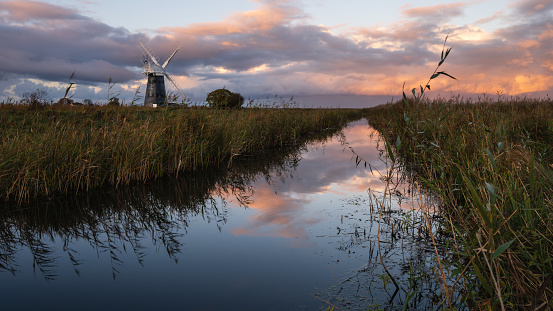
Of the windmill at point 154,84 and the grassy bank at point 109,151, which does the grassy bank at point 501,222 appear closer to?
Answer: the grassy bank at point 109,151

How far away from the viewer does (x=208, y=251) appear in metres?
4.57

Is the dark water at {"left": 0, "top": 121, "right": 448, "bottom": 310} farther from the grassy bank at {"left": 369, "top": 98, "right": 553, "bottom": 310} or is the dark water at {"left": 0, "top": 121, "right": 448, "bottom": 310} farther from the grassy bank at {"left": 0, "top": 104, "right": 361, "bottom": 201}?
the grassy bank at {"left": 369, "top": 98, "right": 553, "bottom": 310}

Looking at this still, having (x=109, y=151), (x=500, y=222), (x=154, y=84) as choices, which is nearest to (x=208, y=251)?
(x=500, y=222)

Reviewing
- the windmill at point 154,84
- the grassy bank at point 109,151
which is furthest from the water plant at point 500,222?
the windmill at point 154,84

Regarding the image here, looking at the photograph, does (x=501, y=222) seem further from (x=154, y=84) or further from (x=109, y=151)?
(x=154, y=84)

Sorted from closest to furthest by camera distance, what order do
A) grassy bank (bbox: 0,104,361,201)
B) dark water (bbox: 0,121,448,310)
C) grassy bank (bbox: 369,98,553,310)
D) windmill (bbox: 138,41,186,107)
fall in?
grassy bank (bbox: 369,98,553,310), dark water (bbox: 0,121,448,310), grassy bank (bbox: 0,104,361,201), windmill (bbox: 138,41,186,107)

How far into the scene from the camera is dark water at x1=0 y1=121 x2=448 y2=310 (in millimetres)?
3391

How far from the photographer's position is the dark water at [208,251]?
3391mm

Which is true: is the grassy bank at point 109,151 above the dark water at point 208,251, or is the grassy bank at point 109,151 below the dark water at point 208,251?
above

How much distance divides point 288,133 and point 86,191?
10.5 meters

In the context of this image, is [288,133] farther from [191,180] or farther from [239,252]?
[239,252]

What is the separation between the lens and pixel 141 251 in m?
4.57

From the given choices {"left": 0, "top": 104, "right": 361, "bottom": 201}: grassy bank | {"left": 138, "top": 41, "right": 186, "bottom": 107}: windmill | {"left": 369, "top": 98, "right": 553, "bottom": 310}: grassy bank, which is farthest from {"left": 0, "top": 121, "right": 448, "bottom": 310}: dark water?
{"left": 138, "top": 41, "right": 186, "bottom": 107}: windmill

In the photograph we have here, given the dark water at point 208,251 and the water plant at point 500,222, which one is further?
the dark water at point 208,251
